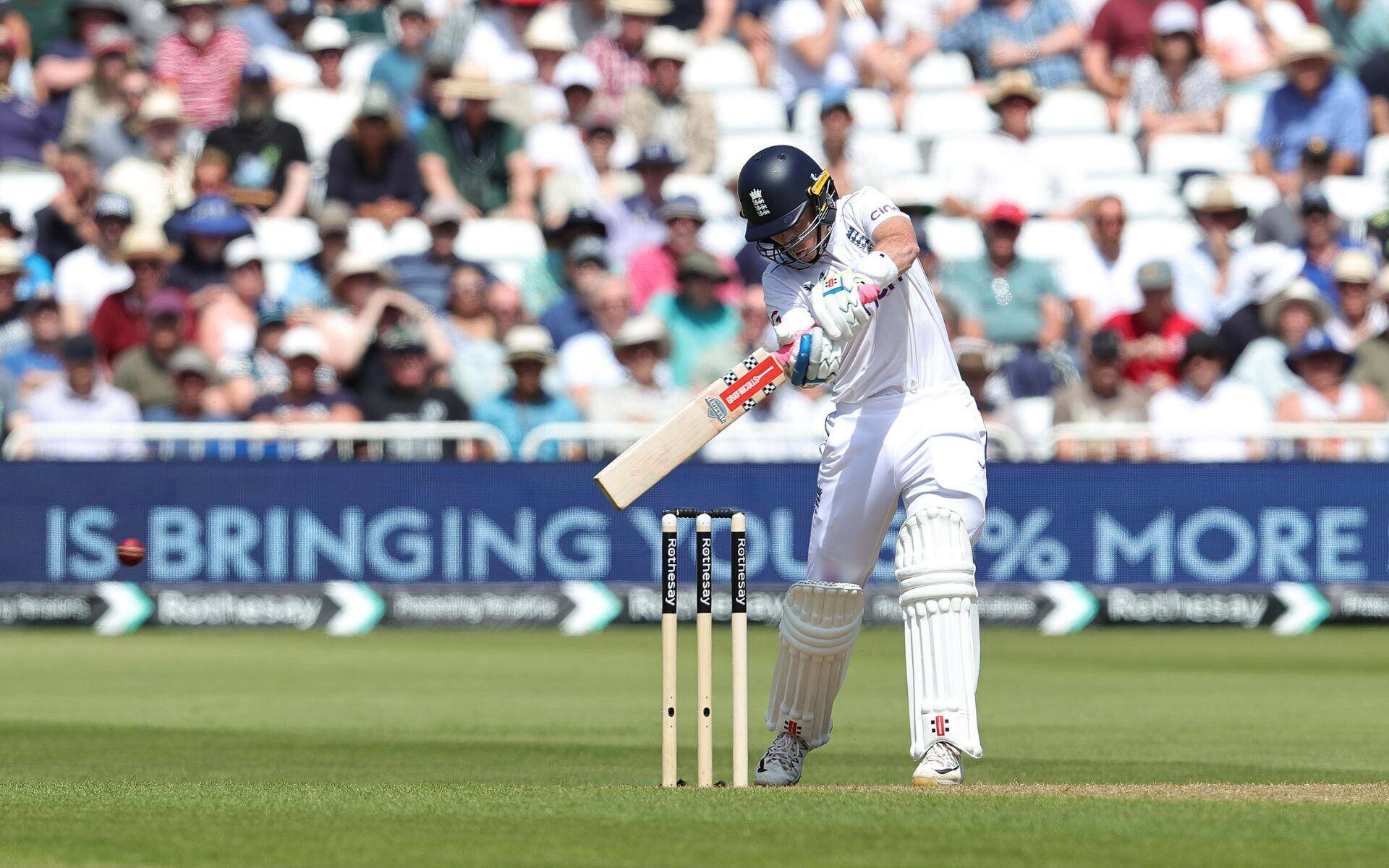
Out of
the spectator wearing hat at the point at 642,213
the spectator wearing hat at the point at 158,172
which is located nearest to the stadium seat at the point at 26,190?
the spectator wearing hat at the point at 158,172

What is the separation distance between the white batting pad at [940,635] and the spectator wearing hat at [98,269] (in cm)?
1074

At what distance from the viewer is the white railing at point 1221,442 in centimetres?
1523

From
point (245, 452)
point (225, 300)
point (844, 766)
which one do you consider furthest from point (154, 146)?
point (844, 766)

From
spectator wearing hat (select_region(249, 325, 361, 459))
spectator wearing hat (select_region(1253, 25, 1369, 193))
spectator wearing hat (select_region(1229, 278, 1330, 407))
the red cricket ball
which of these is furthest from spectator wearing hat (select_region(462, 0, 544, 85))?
the red cricket ball

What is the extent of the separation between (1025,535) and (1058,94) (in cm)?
540

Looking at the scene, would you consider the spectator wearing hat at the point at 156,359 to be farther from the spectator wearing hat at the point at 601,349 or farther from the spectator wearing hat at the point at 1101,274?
the spectator wearing hat at the point at 1101,274

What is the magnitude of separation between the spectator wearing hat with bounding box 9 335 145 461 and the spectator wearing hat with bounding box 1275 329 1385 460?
8009 mm

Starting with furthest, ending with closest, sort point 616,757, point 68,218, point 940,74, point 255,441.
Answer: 1. point 940,74
2. point 68,218
3. point 255,441
4. point 616,757

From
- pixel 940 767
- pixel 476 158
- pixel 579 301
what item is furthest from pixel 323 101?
pixel 940 767

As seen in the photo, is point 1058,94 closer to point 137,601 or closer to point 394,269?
point 394,269

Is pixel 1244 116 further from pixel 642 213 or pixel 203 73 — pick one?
pixel 203 73

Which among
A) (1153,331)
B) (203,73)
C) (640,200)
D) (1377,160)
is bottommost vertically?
(1153,331)

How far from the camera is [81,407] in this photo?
15.4m

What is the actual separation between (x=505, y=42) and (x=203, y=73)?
8.24 ft
